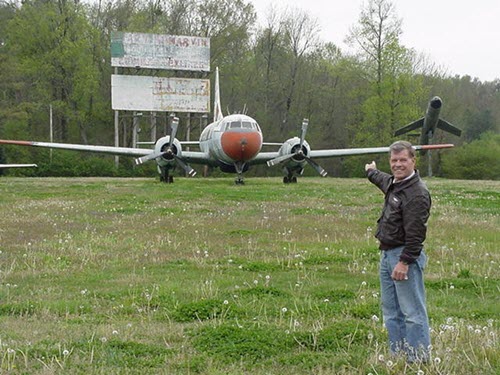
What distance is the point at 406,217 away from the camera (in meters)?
4.72

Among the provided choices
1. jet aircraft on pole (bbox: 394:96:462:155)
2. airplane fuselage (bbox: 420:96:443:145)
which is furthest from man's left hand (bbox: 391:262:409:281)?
airplane fuselage (bbox: 420:96:443:145)

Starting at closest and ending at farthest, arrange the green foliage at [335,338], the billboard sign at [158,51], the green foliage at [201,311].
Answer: the green foliage at [335,338] → the green foliage at [201,311] → the billboard sign at [158,51]

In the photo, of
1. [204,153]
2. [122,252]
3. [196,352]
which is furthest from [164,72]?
[196,352]

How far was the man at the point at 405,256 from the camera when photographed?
4668mm

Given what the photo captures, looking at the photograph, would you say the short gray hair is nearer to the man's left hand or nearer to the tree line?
the man's left hand

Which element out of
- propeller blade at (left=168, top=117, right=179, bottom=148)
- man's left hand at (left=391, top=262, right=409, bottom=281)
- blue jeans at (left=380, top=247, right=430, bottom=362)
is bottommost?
blue jeans at (left=380, top=247, right=430, bottom=362)

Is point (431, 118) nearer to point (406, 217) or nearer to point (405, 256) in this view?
point (406, 217)

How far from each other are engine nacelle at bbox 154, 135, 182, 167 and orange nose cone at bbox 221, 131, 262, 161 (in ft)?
9.81

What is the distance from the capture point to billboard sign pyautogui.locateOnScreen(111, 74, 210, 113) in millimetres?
47844

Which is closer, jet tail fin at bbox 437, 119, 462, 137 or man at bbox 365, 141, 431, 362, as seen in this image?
man at bbox 365, 141, 431, 362

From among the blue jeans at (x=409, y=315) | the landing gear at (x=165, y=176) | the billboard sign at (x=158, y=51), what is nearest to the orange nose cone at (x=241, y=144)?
the landing gear at (x=165, y=176)

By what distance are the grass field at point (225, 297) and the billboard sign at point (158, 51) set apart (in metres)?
36.4

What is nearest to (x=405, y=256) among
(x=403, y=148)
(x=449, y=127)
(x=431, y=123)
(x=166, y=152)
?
Result: (x=403, y=148)

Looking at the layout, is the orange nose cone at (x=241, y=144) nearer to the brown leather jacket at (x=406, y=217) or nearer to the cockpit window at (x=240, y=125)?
the cockpit window at (x=240, y=125)
